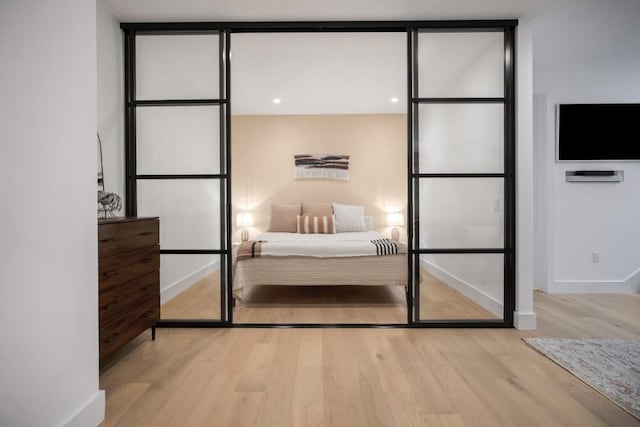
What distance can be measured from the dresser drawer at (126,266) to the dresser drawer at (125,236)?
37 mm

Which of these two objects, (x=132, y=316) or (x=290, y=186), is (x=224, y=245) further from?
(x=290, y=186)

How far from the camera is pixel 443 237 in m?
2.81

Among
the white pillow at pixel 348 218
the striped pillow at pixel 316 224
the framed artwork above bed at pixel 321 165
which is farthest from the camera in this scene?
the framed artwork above bed at pixel 321 165

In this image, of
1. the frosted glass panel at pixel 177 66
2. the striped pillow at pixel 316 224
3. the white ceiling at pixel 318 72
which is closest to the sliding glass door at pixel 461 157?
the white ceiling at pixel 318 72

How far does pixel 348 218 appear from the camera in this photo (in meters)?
5.29

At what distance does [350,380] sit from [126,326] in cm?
138

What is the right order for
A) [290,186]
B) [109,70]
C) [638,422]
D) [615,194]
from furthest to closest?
[290,186] < [615,194] < [109,70] < [638,422]

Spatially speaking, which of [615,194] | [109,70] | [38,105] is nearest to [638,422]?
[38,105]

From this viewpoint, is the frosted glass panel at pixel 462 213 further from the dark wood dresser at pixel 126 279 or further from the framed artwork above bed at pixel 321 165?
the framed artwork above bed at pixel 321 165

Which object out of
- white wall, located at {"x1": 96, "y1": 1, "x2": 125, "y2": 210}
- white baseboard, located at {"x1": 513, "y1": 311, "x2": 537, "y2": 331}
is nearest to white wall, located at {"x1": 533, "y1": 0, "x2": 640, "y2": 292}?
white baseboard, located at {"x1": 513, "y1": 311, "x2": 537, "y2": 331}

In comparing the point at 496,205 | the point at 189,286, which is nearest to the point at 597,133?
the point at 496,205

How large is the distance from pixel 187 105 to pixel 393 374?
2445mm

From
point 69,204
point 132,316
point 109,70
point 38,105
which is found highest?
point 109,70

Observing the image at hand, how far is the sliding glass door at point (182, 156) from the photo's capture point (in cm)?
280
